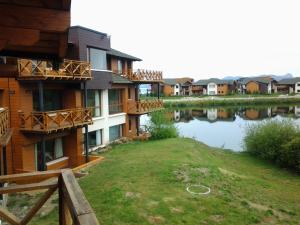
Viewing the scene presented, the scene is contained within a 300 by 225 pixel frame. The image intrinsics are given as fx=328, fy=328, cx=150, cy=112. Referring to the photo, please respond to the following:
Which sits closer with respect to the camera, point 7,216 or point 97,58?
point 7,216

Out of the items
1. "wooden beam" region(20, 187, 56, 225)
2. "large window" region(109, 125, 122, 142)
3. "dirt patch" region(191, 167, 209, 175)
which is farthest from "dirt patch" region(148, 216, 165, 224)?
"large window" region(109, 125, 122, 142)

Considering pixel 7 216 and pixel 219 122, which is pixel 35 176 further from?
pixel 219 122

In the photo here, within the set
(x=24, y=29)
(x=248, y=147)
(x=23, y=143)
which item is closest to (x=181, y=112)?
(x=248, y=147)

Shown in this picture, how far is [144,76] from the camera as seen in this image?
30438 mm

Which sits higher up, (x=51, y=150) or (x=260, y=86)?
(x=260, y=86)

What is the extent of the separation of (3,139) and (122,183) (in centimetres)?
514

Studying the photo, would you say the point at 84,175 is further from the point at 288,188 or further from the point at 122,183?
the point at 288,188

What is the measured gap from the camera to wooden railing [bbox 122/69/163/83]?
29356mm

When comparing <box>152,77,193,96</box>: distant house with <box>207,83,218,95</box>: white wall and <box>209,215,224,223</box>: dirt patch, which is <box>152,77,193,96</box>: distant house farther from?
<box>209,215,224,223</box>: dirt patch

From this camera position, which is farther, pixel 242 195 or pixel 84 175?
pixel 84 175

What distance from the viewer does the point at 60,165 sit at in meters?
19.8

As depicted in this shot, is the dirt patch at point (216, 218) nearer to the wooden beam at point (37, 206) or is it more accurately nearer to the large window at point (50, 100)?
the wooden beam at point (37, 206)

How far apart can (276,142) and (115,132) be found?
41.7ft

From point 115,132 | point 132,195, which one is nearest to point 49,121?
point 132,195
